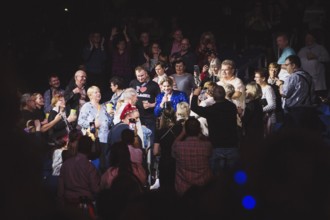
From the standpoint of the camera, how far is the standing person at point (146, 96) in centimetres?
1145

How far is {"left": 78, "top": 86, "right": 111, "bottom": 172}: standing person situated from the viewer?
10.7m

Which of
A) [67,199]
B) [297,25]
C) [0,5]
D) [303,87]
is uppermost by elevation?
[0,5]

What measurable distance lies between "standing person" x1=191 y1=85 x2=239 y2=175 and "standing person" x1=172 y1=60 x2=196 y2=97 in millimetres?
3198

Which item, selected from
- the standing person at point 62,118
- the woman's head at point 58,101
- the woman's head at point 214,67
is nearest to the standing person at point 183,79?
the woman's head at point 214,67

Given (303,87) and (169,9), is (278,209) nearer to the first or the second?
(303,87)

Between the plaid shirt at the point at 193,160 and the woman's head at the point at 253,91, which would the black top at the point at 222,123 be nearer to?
the plaid shirt at the point at 193,160

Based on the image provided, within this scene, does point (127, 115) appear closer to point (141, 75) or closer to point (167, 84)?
point (167, 84)

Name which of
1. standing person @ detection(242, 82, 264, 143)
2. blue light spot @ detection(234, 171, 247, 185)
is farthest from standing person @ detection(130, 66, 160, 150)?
blue light spot @ detection(234, 171, 247, 185)

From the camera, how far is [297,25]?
50.2 feet

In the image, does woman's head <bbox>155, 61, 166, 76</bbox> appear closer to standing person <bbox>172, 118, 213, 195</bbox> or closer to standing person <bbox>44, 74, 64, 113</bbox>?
standing person <bbox>44, 74, 64, 113</bbox>

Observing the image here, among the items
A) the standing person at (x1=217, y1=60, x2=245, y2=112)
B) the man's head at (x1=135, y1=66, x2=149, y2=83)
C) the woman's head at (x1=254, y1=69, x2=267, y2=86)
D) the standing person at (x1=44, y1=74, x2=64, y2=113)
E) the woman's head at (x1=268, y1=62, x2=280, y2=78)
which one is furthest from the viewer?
the woman's head at (x1=268, y1=62, x2=280, y2=78)

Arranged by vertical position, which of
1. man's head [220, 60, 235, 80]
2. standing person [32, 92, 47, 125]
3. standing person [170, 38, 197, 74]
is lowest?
standing person [32, 92, 47, 125]

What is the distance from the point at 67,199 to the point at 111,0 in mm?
10063

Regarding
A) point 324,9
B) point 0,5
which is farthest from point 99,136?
point 324,9
